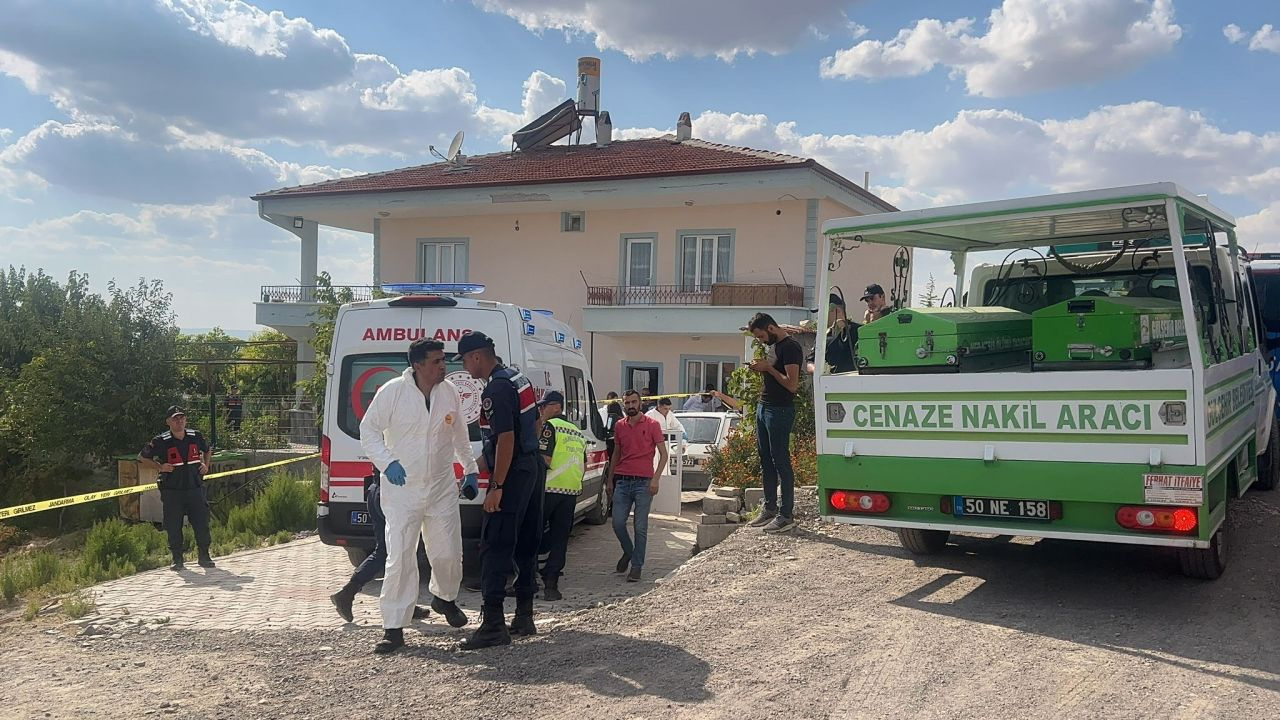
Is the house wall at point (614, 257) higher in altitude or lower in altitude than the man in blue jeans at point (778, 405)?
higher

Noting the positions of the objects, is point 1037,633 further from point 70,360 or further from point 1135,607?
point 70,360

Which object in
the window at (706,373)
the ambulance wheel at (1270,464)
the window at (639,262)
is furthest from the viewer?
the window at (639,262)

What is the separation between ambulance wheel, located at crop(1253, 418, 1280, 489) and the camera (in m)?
10.2

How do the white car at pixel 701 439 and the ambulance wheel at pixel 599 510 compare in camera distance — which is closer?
the ambulance wheel at pixel 599 510

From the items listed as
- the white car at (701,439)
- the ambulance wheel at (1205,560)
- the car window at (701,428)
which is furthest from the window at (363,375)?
the car window at (701,428)

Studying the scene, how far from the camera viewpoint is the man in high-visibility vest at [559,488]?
25.6 feet

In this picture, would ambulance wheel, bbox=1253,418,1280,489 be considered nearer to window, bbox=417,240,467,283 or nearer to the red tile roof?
the red tile roof

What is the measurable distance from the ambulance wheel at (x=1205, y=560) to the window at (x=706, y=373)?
15965 millimetres

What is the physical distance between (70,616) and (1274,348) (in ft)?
39.6

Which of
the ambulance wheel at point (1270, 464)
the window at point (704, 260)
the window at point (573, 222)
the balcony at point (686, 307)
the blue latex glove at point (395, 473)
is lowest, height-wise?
the ambulance wheel at point (1270, 464)

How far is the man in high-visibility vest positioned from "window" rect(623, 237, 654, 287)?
631 inches

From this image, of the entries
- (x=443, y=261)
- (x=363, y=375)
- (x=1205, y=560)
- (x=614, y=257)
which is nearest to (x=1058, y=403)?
(x=1205, y=560)

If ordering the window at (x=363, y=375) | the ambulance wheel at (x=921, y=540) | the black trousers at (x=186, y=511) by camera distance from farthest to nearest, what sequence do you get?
the black trousers at (x=186, y=511)
the window at (x=363, y=375)
the ambulance wheel at (x=921, y=540)

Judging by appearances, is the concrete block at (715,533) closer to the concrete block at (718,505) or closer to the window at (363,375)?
the concrete block at (718,505)
